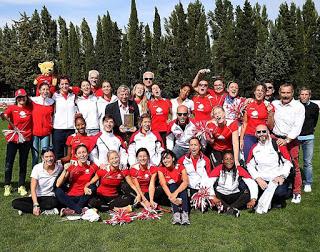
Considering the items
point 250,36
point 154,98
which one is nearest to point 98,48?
point 250,36

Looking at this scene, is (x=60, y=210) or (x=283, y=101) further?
(x=283, y=101)

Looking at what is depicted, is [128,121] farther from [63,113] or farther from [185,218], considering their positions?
[185,218]

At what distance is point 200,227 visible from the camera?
6.03 metres

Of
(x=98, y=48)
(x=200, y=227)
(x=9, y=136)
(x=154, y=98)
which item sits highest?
(x=98, y=48)

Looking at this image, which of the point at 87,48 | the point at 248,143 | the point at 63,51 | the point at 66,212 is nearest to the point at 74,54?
the point at 87,48

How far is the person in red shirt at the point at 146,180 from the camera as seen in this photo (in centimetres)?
694

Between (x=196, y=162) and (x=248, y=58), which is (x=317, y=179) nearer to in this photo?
(x=196, y=162)

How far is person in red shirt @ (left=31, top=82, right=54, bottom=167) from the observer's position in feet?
25.7

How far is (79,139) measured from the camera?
24.1 ft

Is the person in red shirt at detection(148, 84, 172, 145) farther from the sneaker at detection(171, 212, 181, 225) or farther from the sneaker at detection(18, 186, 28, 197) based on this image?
the sneaker at detection(18, 186, 28, 197)

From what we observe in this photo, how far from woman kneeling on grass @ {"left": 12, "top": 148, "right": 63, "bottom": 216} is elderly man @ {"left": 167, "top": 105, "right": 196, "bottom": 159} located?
222 centimetres

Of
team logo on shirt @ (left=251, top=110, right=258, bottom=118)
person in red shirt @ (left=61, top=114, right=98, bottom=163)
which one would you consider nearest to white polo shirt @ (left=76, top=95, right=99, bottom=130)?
person in red shirt @ (left=61, top=114, right=98, bottom=163)

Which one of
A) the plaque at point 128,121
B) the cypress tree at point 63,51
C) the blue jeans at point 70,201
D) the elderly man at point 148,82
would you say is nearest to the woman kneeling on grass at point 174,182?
the plaque at point 128,121

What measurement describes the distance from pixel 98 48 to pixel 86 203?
49.8m
